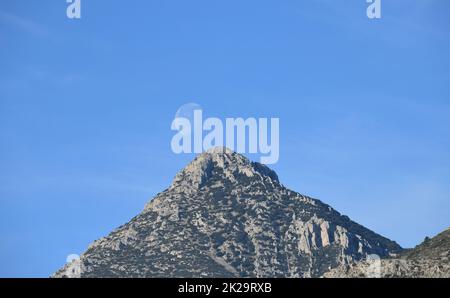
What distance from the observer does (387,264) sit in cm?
19012
